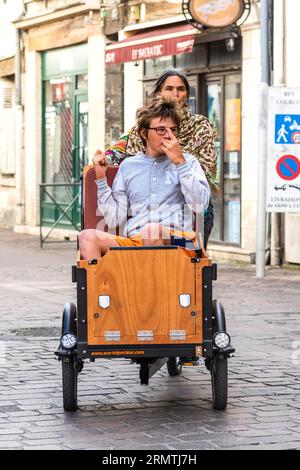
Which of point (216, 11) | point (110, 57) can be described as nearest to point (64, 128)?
point (110, 57)

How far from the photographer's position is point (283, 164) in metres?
16.0

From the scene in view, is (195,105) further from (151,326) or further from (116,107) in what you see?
(151,326)

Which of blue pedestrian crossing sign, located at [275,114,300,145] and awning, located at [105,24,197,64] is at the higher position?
awning, located at [105,24,197,64]

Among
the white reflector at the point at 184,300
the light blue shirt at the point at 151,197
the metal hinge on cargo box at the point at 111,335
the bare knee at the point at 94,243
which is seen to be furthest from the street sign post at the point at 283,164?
the metal hinge on cargo box at the point at 111,335

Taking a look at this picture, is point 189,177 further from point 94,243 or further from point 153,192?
point 94,243

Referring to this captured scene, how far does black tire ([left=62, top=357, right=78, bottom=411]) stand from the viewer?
7148 millimetres

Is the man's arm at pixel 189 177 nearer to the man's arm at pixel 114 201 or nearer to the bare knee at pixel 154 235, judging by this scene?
the bare knee at pixel 154 235

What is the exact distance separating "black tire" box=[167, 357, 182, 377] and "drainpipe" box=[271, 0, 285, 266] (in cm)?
881

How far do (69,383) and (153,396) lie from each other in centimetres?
78

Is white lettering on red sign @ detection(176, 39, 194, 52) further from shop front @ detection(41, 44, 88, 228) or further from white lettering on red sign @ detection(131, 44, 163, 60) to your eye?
shop front @ detection(41, 44, 88, 228)

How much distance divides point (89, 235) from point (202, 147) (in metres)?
1.16

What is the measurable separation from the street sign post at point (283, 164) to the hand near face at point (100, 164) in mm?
8640

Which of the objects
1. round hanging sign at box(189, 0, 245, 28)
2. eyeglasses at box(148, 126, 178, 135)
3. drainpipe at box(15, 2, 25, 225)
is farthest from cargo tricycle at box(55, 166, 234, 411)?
drainpipe at box(15, 2, 25, 225)

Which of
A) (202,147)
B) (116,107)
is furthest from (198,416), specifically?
(116,107)
